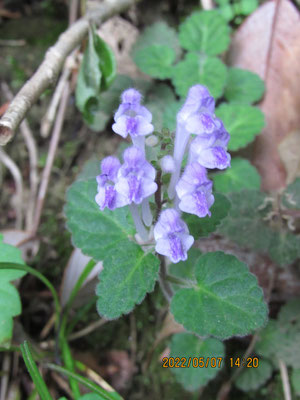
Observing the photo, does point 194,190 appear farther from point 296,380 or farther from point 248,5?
point 248,5

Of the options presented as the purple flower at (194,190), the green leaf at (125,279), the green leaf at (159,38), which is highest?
the green leaf at (159,38)

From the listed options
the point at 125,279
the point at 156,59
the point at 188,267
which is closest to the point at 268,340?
the point at 188,267

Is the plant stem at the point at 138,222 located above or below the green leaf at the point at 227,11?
below

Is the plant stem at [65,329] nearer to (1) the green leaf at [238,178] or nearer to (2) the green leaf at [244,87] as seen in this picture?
(1) the green leaf at [238,178]

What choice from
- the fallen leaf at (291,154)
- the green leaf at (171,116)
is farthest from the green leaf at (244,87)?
the green leaf at (171,116)

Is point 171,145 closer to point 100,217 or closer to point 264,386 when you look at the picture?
point 100,217

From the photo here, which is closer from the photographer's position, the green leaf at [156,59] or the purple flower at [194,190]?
the purple flower at [194,190]

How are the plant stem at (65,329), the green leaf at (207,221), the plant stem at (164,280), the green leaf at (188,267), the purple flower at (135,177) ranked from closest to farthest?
the purple flower at (135,177)
the green leaf at (207,221)
the plant stem at (164,280)
the green leaf at (188,267)
the plant stem at (65,329)
